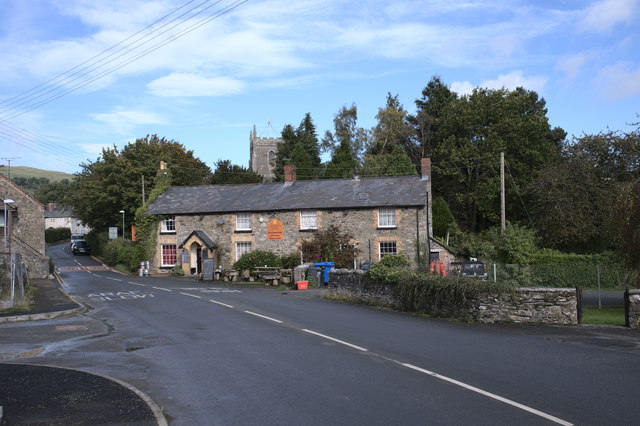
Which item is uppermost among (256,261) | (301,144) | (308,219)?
(301,144)

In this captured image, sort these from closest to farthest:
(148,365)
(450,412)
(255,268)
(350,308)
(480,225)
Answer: (450,412), (148,365), (350,308), (255,268), (480,225)

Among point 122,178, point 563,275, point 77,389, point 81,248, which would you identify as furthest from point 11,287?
point 81,248

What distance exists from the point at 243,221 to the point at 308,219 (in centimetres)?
502

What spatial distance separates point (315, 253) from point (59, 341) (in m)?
24.6

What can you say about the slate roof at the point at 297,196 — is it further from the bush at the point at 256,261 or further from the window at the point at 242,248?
the bush at the point at 256,261

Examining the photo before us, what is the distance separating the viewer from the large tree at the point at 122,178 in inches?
2295

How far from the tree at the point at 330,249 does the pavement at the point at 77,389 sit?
23158mm

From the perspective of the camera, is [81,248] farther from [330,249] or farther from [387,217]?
[387,217]

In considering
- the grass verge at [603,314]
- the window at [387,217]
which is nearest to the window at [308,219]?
the window at [387,217]

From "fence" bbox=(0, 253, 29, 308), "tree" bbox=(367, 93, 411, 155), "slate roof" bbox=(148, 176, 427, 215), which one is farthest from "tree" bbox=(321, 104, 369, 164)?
"fence" bbox=(0, 253, 29, 308)

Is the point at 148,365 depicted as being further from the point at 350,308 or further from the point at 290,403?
the point at 350,308

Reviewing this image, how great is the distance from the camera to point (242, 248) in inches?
1652

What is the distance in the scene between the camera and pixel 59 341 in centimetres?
1457

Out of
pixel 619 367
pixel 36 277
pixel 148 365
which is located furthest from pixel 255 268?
pixel 619 367
